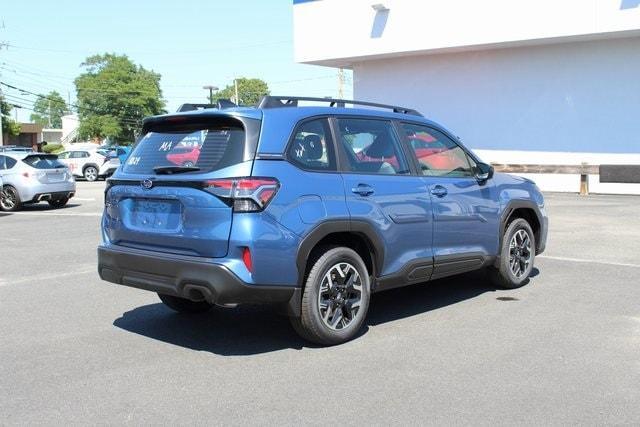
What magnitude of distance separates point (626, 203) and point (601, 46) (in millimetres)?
6399

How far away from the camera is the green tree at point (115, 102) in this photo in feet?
309

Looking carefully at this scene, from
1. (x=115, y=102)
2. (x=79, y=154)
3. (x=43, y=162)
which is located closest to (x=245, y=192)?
(x=43, y=162)

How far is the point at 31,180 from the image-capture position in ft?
56.7

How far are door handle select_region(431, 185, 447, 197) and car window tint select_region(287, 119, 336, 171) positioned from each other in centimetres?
121

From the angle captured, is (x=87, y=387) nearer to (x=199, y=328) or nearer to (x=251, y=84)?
(x=199, y=328)

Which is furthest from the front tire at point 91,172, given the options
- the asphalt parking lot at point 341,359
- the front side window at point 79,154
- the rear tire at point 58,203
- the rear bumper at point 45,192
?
the asphalt parking lot at point 341,359

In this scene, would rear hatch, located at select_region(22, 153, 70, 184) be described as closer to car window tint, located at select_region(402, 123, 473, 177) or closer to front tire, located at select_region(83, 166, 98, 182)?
car window tint, located at select_region(402, 123, 473, 177)

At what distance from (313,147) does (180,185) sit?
109 cm

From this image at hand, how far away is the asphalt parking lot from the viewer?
413cm

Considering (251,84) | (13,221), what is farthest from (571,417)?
(251,84)

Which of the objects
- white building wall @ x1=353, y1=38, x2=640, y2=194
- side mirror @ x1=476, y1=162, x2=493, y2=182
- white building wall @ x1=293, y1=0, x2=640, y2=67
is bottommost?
side mirror @ x1=476, y1=162, x2=493, y2=182

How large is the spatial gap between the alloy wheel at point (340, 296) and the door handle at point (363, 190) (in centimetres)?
58

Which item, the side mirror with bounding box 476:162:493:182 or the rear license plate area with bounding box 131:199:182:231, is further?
the side mirror with bounding box 476:162:493:182

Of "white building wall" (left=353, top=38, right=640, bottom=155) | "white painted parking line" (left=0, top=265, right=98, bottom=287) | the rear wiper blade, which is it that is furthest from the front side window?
the rear wiper blade
